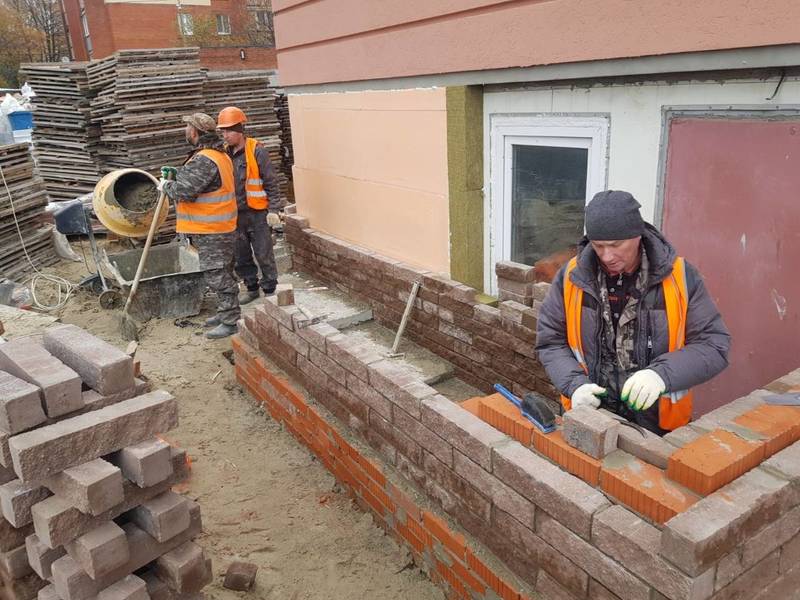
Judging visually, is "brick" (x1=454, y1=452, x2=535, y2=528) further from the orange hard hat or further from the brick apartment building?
the brick apartment building

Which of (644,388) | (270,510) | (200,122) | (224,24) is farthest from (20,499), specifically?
(224,24)

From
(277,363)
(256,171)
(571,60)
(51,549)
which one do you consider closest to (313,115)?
(256,171)

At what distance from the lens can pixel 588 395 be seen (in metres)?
2.61

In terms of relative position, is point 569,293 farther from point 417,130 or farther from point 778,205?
point 417,130

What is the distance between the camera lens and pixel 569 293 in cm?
274

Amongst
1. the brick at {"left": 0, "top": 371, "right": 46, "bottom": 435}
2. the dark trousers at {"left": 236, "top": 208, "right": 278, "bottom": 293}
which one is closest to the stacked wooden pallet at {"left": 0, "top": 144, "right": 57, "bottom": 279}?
the dark trousers at {"left": 236, "top": 208, "right": 278, "bottom": 293}

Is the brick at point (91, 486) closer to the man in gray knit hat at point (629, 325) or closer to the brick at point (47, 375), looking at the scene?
the brick at point (47, 375)

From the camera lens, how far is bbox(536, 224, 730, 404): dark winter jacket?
2.49 m

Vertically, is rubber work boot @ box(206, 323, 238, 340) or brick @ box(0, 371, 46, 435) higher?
brick @ box(0, 371, 46, 435)

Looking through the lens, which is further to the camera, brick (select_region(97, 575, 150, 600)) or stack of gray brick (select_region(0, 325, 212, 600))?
brick (select_region(97, 575, 150, 600))

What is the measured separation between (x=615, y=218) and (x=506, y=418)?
1.01m

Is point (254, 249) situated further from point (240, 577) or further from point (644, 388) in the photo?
point (644, 388)

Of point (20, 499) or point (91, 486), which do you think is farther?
point (20, 499)

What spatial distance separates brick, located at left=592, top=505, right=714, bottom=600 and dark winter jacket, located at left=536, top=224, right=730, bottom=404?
23.4 inches
